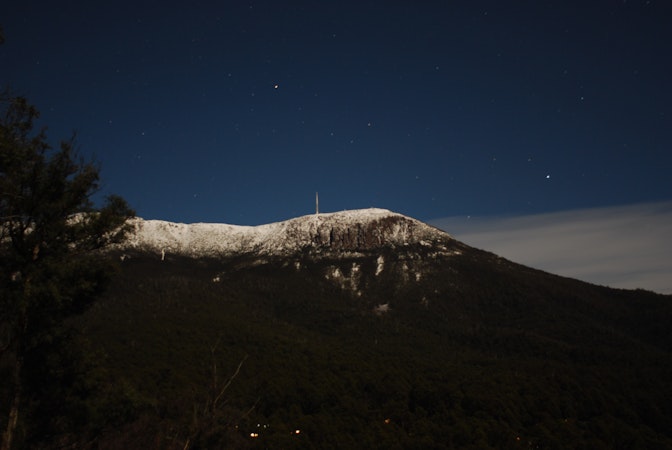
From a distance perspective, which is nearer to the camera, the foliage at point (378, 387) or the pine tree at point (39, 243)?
the pine tree at point (39, 243)

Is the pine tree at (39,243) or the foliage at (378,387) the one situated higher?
the pine tree at (39,243)

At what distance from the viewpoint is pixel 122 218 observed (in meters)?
18.0

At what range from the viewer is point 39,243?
16016 mm

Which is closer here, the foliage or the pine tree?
the pine tree

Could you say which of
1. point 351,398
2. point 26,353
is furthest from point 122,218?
point 351,398

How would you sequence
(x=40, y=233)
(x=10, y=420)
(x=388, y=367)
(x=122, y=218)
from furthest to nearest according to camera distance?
(x=388, y=367) → (x=122, y=218) → (x=40, y=233) → (x=10, y=420)

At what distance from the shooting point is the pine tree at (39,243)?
14945 millimetres

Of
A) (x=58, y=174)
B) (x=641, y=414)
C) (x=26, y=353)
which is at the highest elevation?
(x=58, y=174)

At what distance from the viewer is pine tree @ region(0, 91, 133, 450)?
14.9 metres

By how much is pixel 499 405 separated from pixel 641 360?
93.6 metres

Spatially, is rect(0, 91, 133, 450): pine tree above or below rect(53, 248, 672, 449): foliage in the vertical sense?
above

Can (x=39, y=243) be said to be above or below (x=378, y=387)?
above

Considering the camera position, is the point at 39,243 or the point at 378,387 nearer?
the point at 39,243

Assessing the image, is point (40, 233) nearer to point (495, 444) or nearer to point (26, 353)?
point (26, 353)
